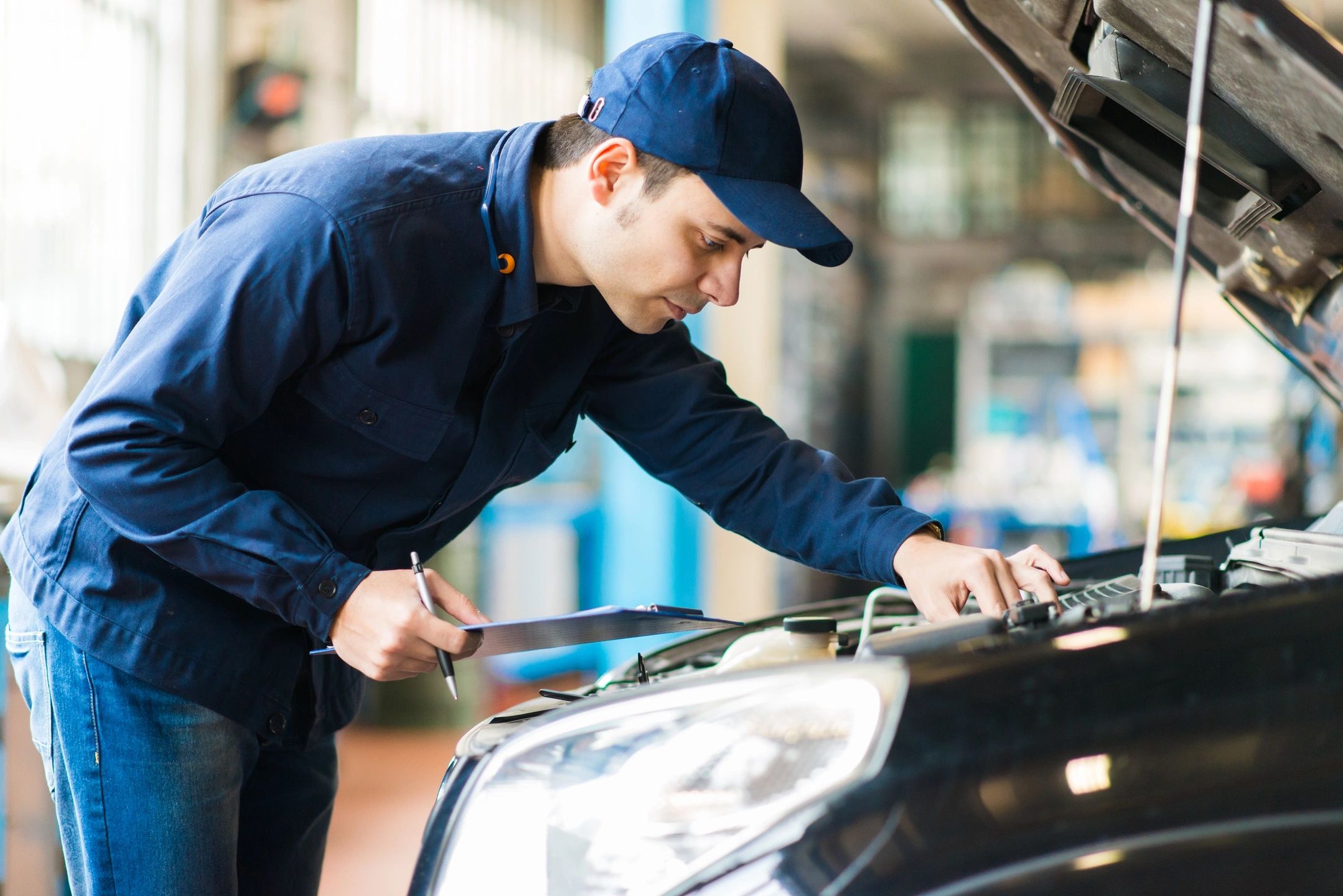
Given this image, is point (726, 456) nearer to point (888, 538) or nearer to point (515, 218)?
point (888, 538)

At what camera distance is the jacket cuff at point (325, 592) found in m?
1.07

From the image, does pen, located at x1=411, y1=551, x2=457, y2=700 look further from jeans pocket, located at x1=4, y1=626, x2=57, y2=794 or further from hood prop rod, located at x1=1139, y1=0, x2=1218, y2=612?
hood prop rod, located at x1=1139, y1=0, x2=1218, y2=612

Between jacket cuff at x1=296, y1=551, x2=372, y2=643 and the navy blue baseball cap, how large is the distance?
0.51m

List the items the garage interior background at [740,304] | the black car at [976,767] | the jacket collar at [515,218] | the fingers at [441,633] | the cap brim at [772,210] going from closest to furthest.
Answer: the black car at [976,767]
the fingers at [441,633]
the cap brim at [772,210]
the jacket collar at [515,218]
the garage interior background at [740,304]

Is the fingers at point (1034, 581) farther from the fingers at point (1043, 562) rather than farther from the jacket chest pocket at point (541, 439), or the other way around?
the jacket chest pocket at point (541, 439)

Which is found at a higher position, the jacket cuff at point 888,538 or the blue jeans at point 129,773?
the jacket cuff at point 888,538

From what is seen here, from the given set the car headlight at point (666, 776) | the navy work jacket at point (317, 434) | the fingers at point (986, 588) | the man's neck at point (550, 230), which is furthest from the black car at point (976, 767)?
the man's neck at point (550, 230)

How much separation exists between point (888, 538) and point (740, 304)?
157 inches

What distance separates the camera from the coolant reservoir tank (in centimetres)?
121

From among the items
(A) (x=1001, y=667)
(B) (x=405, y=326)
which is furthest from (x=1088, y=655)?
(B) (x=405, y=326)

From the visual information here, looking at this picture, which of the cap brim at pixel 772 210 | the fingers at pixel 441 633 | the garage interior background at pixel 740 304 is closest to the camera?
the fingers at pixel 441 633

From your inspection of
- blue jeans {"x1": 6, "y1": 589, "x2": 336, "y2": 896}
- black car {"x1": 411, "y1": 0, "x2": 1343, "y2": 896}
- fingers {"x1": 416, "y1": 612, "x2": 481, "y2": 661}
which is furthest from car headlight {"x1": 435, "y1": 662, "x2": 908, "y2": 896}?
blue jeans {"x1": 6, "y1": 589, "x2": 336, "y2": 896}

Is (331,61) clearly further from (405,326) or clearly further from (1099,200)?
(1099,200)

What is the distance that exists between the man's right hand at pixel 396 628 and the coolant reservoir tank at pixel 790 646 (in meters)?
0.29
